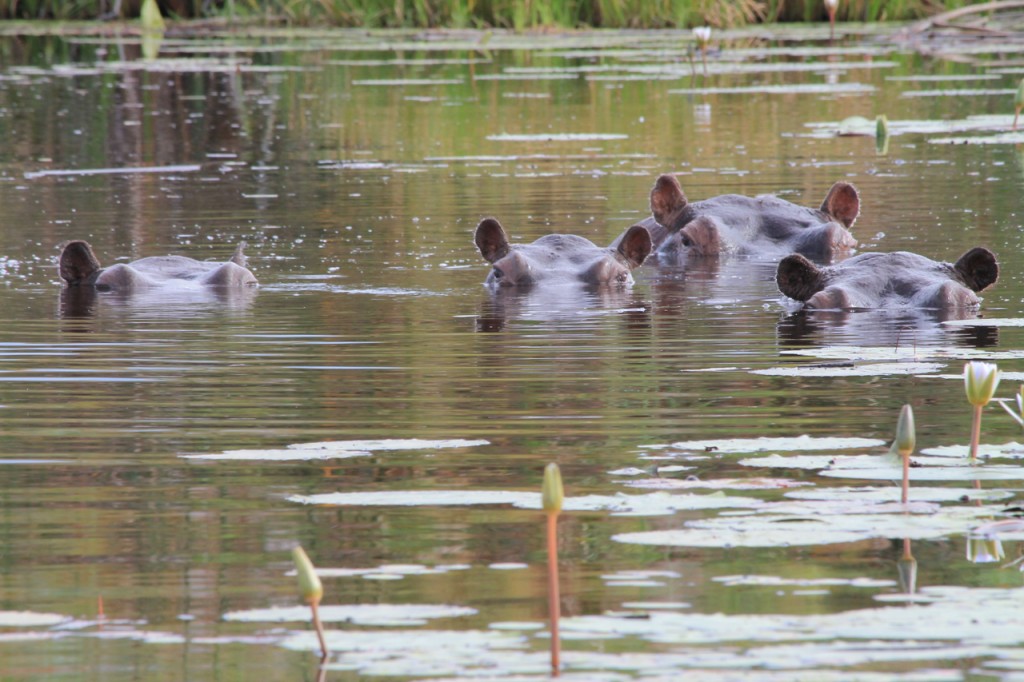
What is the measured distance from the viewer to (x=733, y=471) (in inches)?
200

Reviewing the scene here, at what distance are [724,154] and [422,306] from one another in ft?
24.6

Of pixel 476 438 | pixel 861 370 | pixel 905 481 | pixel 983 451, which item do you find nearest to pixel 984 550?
pixel 905 481

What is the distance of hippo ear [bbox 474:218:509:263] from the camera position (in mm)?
9945

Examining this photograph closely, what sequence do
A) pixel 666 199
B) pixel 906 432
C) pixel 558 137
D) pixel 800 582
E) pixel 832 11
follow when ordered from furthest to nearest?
1. pixel 832 11
2. pixel 558 137
3. pixel 666 199
4. pixel 906 432
5. pixel 800 582

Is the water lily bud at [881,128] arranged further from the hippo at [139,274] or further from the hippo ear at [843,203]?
the hippo at [139,274]

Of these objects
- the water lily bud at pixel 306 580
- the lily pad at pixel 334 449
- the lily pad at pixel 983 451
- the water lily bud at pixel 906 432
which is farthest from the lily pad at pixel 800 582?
the lily pad at pixel 334 449

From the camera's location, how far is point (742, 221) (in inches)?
455

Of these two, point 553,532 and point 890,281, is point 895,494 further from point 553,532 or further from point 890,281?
point 890,281

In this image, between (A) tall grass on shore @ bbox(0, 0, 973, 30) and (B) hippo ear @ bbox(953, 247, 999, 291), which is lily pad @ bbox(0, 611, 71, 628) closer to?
(B) hippo ear @ bbox(953, 247, 999, 291)

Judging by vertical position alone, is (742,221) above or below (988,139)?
below

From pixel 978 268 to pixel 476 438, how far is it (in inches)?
151

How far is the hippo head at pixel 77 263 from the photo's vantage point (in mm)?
9977

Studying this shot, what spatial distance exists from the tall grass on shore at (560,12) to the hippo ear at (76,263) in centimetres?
1853

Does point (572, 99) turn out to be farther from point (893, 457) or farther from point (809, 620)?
point (809, 620)
